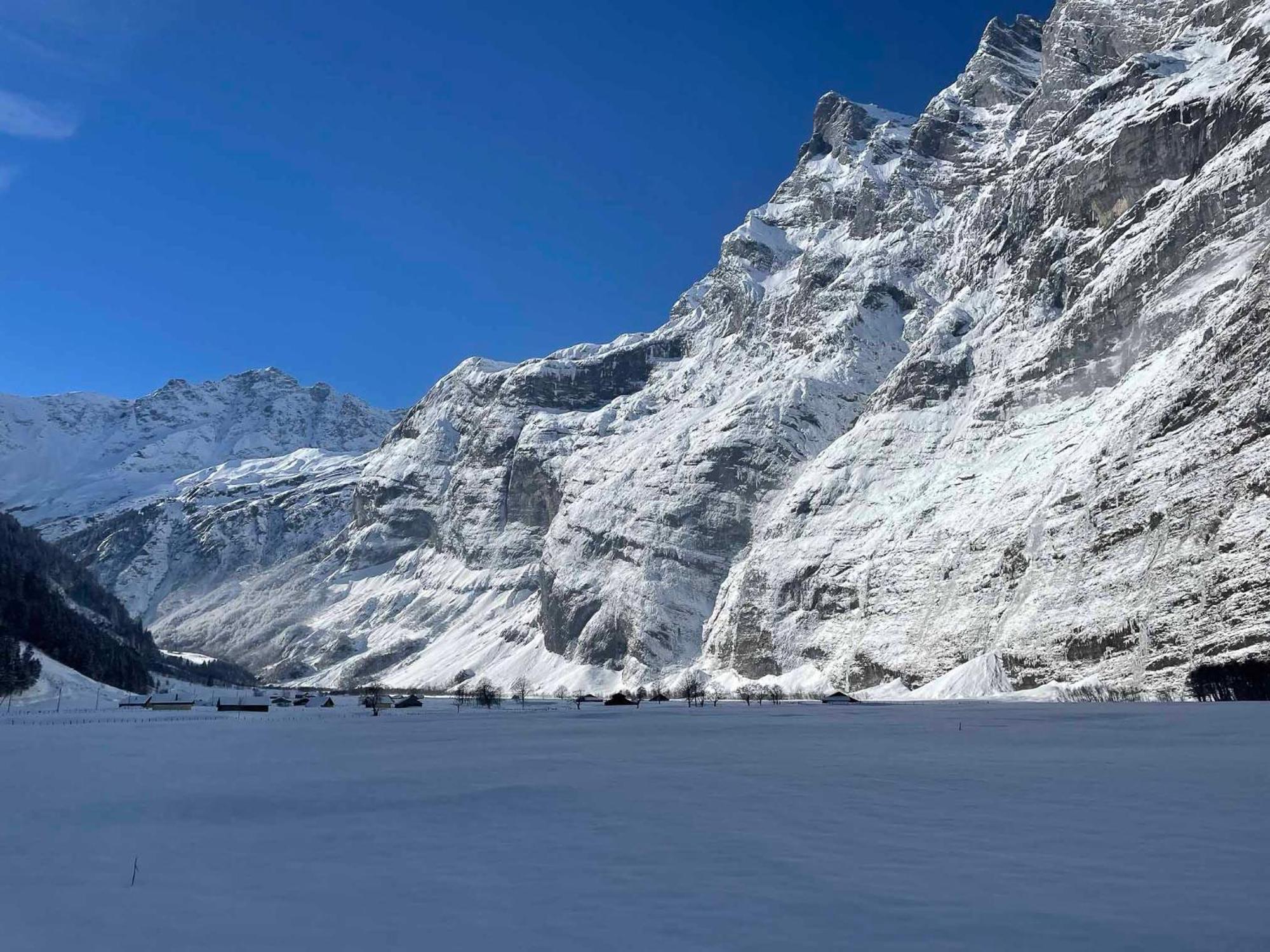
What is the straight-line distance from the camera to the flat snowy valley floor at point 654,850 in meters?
16.6

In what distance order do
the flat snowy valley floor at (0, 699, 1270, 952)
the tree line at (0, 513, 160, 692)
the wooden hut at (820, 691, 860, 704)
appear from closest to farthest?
the flat snowy valley floor at (0, 699, 1270, 952), the wooden hut at (820, 691, 860, 704), the tree line at (0, 513, 160, 692)

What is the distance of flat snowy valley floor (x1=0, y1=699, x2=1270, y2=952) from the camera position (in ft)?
54.5

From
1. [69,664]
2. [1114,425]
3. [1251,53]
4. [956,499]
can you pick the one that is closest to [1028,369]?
[956,499]

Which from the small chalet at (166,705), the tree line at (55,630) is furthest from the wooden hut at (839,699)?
the tree line at (55,630)

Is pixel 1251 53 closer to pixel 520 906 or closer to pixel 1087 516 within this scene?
pixel 1087 516

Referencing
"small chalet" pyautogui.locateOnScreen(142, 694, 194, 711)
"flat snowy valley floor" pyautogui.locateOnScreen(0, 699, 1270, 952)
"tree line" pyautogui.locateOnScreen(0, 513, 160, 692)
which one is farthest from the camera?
"tree line" pyautogui.locateOnScreen(0, 513, 160, 692)

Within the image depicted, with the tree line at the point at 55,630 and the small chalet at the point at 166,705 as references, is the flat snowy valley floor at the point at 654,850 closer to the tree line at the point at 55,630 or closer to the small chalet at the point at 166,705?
the small chalet at the point at 166,705

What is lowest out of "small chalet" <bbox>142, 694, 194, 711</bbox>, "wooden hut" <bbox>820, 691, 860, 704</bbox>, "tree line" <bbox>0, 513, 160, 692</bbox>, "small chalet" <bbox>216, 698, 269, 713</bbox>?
"small chalet" <bbox>216, 698, 269, 713</bbox>

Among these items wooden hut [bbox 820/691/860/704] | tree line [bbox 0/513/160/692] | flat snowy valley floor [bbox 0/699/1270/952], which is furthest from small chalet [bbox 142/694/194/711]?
flat snowy valley floor [bbox 0/699/1270/952]

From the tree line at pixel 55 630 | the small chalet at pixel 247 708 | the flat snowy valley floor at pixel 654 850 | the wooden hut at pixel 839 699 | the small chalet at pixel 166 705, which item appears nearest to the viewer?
the flat snowy valley floor at pixel 654 850

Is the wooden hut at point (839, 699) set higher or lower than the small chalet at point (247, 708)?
higher

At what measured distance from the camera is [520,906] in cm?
1831

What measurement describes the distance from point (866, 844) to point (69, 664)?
159196 millimetres

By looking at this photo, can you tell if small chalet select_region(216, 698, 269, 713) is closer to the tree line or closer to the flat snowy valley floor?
the tree line
